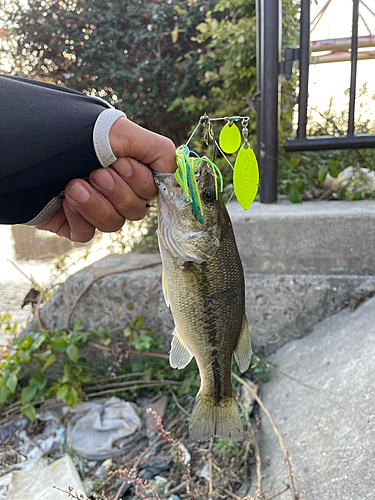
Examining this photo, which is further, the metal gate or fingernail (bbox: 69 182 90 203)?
the metal gate

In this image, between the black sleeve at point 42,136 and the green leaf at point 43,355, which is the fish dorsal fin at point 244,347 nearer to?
the black sleeve at point 42,136

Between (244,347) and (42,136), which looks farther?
(244,347)

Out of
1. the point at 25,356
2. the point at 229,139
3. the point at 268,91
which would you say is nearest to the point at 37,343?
the point at 25,356

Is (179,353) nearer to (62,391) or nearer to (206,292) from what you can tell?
(206,292)

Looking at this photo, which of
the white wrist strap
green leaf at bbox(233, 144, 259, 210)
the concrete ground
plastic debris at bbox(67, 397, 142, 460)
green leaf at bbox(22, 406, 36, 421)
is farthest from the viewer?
green leaf at bbox(22, 406, 36, 421)

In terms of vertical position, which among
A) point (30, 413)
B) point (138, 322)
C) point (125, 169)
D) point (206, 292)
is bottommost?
point (30, 413)

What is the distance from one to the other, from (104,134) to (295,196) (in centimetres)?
264

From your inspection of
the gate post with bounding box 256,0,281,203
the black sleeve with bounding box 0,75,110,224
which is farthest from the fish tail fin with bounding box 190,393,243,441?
the gate post with bounding box 256,0,281,203

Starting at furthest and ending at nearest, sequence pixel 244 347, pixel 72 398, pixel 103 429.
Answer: pixel 72 398, pixel 103 429, pixel 244 347

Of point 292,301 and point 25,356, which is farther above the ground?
point 292,301

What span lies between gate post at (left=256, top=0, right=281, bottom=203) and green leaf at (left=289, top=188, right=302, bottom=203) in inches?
5.8

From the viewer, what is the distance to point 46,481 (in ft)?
8.27

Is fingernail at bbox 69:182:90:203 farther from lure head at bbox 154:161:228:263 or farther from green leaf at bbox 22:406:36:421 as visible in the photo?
green leaf at bbox 22:406:36:421

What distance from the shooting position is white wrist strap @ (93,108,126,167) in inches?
52.3
